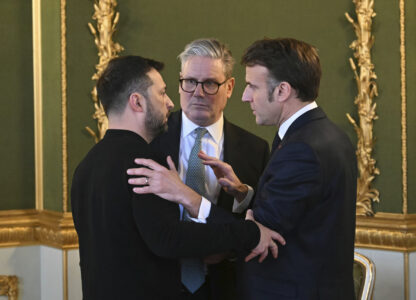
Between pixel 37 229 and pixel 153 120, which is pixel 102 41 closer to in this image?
pixel 37 229

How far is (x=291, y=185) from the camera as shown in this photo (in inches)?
83.7

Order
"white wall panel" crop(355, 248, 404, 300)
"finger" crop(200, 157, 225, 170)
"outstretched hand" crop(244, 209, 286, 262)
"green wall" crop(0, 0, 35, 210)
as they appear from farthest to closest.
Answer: "green wall" crop(0, 0, 35, 210), "white wall panel" crop(355, 248, 404, 300), "finger" crop(200, 157, 225, 170), "outstretched hand" crop(244, 209, 286, 262)

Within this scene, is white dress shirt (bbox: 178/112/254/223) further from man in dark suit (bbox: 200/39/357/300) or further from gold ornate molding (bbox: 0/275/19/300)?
gold ornate molding (bbox: 0/275/19/300)

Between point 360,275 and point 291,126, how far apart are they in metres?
1.20

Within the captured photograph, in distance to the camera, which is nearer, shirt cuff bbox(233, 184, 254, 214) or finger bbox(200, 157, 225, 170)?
finger bbox(200, 157, 225, 170)

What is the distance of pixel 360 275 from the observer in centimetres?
309

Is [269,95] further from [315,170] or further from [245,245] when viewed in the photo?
[245,245]

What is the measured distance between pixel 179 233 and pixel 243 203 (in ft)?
2.16

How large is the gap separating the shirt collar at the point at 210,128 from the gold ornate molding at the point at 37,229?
154 cm

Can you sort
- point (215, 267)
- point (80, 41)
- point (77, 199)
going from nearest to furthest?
point (77, 199), point (215, 267), point (80, 41)

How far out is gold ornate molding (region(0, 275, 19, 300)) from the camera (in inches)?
159

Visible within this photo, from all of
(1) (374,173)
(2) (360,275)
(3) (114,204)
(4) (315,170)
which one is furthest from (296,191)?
(1) (374,173)

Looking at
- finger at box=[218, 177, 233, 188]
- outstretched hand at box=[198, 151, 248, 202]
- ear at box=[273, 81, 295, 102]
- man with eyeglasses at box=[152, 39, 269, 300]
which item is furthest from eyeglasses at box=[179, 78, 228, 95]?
ear at box=[273, 81, 295, 102]

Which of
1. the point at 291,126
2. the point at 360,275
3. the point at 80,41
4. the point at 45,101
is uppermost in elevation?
the point at 80,41
